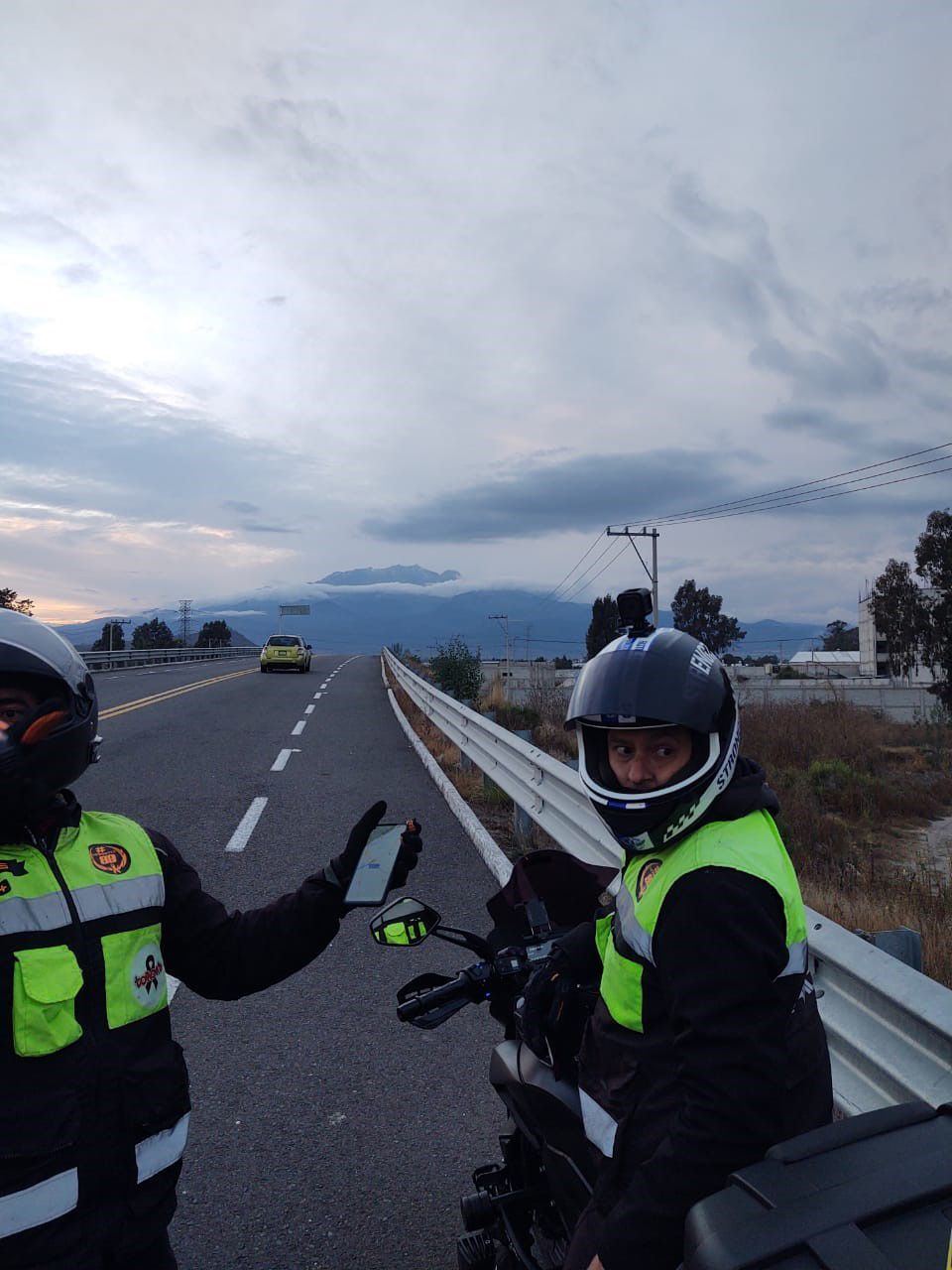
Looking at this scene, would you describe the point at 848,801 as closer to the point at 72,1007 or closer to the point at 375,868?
the point at 375,868

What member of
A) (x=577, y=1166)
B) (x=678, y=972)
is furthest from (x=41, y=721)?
(x=577, y=1166)

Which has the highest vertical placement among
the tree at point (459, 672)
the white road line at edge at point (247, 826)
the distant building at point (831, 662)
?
the tree at point (459, 672)

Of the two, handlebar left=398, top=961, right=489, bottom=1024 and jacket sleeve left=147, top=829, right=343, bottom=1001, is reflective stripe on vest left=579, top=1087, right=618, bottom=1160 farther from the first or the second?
jacket sleeve left=147, top=829, right=343, bottom=1001

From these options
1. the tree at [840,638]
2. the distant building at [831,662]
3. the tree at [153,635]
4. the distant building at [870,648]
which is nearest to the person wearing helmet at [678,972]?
the distant building at [831,662]

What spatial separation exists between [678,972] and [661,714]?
1.73 ft

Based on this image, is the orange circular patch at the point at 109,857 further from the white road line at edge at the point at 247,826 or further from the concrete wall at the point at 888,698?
the concrete wall at the point at 888,698

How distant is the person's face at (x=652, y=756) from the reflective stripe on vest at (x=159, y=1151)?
115cm

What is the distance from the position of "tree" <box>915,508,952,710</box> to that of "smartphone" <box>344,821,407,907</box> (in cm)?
3620

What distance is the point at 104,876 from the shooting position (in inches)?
74.3

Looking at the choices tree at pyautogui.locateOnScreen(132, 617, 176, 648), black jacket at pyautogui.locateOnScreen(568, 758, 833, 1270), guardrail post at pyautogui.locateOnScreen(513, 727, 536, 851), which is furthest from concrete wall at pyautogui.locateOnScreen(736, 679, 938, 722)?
tree at pyautogui.locateOnScreen(132, 617, 176, 648)

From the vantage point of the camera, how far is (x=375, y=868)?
86.9 inches

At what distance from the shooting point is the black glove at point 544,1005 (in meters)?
2.02

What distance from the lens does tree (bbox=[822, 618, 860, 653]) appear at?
453ft

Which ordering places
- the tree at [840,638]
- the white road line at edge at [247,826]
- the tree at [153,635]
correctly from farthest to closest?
the tree at [840,638], the tree at [153,635], the white road line at edge at [247,826]
